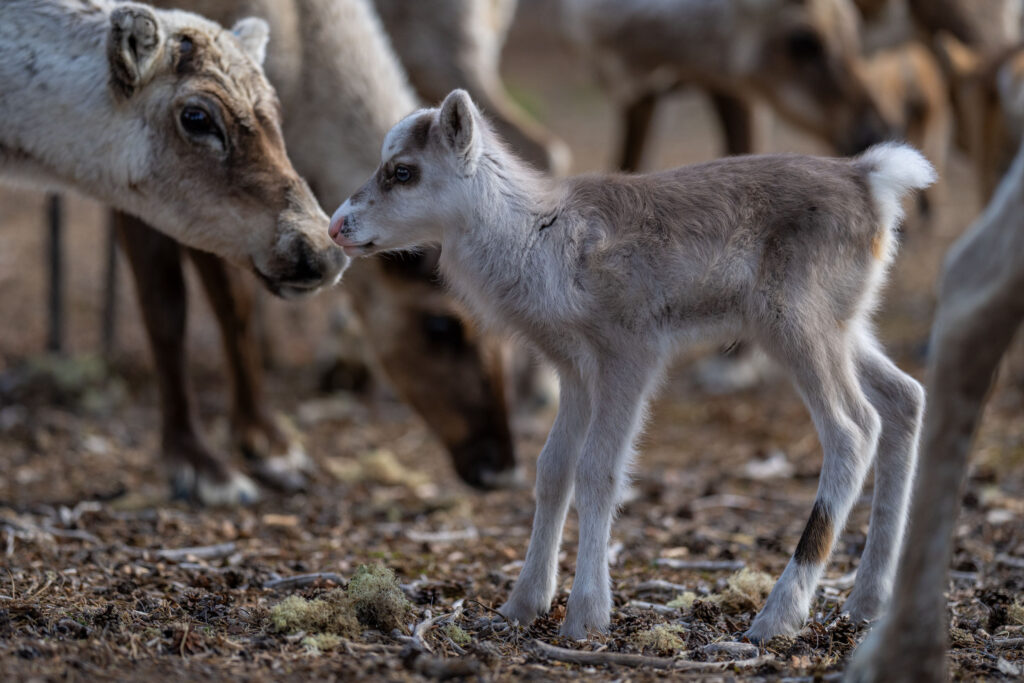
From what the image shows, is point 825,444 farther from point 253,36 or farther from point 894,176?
point 253,36

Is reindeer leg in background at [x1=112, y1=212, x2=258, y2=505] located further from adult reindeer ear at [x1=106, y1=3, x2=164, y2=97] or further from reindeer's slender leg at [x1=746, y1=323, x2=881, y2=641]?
reindeer's slender leg at [x1=746, y1=323, x2=881, y2=641]

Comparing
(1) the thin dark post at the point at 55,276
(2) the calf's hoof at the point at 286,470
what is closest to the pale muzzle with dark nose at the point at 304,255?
(2) the calf's hoof at the point at 286,470

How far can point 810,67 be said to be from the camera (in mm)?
9383

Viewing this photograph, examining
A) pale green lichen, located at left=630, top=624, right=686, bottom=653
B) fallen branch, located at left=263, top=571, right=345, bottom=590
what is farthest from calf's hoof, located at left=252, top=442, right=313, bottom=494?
A: pale green lichen, located at left=630, top=624, right=686, bottom=653

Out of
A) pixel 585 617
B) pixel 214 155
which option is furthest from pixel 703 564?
pixel 214 155

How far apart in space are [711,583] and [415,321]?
248 centimetres

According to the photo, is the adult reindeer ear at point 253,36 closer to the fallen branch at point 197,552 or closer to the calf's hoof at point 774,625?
the fallen branch at point 197,552

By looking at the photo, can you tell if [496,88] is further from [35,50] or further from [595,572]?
[595,572]

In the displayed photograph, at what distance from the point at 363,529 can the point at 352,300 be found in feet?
4.55

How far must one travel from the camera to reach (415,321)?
6.64 m

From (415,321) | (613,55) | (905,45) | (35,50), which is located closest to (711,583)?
(415,321)

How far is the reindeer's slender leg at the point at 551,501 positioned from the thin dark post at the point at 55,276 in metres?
5.12

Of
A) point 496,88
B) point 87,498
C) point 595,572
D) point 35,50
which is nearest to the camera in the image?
point 595,572

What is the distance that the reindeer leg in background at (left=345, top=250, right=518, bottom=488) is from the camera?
6629 millimetres
